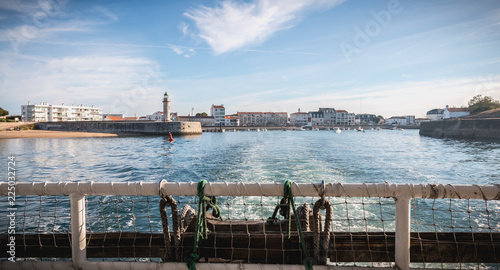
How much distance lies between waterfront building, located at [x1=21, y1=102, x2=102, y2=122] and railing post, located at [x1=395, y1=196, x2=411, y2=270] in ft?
391

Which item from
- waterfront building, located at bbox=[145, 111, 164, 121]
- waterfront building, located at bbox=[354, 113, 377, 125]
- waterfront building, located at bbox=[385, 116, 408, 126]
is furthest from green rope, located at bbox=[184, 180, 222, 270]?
waterfront building, located at bbox=[385, 116, 408, 126]

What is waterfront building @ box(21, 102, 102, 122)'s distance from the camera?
102188 millimetres

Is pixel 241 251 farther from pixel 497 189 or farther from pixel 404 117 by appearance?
pixel 404 117

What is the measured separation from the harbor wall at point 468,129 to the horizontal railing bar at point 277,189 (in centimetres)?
5855

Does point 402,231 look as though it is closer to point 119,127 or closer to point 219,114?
point 119,127

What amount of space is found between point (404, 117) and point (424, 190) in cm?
20764

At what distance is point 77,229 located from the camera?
7.51 ft

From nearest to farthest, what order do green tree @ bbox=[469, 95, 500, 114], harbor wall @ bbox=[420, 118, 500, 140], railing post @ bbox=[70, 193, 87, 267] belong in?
railing post @ bbox=[70, 193, 87, 267] → harbor wall @ bbox=[420, 118, 500, 140] → green tree @ bbox=[469, 95, 500, 114]

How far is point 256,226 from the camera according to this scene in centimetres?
287

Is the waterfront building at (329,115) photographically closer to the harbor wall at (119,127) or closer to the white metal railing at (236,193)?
the harbor wall at (119,127)

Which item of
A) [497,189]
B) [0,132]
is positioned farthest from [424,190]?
[0,132]

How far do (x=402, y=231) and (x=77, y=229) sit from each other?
2804 mm

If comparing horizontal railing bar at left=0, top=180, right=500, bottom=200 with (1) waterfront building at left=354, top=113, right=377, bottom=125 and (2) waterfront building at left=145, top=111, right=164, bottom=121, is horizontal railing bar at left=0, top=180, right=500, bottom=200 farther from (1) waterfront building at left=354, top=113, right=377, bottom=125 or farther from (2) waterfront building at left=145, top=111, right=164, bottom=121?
(1) waterfront building at left=354, top=113, right=377, bottom=125

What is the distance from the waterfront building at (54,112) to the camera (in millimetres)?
102188
